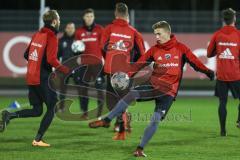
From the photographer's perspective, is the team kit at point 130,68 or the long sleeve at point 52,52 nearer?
the team kit at point 130,68

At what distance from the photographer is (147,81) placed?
12.0 meters

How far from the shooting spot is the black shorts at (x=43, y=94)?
12.2 m

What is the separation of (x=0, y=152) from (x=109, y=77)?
10.4 feet

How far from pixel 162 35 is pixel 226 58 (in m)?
2.86

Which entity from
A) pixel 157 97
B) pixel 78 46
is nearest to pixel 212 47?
pixel 157 97

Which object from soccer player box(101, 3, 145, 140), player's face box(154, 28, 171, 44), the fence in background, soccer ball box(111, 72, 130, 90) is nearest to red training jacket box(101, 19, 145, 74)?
soccer player box(101, 3, 145, 140)

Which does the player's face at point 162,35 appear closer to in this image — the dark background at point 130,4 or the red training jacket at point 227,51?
the red training jacket at point 227,51

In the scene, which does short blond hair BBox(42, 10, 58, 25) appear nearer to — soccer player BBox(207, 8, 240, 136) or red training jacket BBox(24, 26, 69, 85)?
red training jacket BBox(24, 26, 69, 85)

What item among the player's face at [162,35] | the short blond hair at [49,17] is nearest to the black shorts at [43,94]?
the short blond hair at [49,17]

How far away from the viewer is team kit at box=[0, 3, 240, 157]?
11.4 meters

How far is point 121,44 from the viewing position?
13.6 m

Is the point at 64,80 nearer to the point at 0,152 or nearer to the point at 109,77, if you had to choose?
the point at 109,77

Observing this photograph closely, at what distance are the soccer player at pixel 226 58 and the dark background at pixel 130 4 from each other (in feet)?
79.3

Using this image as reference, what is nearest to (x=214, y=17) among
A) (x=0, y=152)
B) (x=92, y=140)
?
(x=92, y=140)
